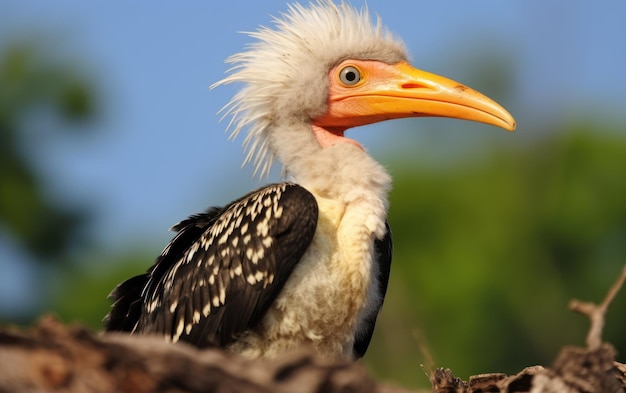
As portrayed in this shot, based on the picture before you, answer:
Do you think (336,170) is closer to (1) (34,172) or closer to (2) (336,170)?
(2) (336,170)

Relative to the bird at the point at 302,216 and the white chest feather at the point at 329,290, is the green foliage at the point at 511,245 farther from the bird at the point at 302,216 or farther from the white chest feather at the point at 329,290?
the white chest feather at the point at 329,290

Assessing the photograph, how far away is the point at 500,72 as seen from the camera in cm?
4638

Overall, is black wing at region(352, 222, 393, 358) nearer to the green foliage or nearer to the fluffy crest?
the fluffy crest

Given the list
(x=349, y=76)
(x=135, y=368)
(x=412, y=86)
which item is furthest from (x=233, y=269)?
(x=135, y=368)

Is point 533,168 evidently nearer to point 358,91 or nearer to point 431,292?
point 431,292

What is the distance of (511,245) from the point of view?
41.3m

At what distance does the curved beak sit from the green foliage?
22.3 m

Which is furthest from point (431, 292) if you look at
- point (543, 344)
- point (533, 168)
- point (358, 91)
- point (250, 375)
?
point (250, 375)

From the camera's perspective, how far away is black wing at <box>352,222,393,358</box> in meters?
8.37

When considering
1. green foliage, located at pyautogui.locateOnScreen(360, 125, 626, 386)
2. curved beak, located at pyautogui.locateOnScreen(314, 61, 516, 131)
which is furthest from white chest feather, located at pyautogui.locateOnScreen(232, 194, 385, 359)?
green foliage, located at pyautogui.locateOnScreen(360, 125, 626, 386)

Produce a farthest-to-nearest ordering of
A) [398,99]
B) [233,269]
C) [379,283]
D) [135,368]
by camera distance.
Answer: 1. [398,99]
2. [379,283]
3. [233,269]
4. [135,368]

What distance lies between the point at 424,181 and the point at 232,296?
35.9m

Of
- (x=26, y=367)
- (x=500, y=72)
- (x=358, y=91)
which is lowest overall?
(x=26, y=367)

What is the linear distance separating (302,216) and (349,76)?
71.0 inches
